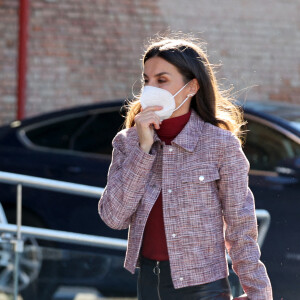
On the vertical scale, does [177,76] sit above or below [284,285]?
above

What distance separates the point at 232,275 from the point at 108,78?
19.1ft

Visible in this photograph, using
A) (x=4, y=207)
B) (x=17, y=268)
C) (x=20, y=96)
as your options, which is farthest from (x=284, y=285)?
(x=20, y=96)

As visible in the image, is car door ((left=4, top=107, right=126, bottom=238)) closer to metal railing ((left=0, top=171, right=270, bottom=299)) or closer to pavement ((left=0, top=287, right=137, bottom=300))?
pavement ((left=0, top=287, right=137, bottom=300))

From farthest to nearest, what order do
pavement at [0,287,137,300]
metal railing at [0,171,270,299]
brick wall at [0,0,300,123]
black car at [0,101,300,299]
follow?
brick wall at [0,0,300,123], black car at [0,101,300,299], pavement at [0,287,137,300], metal railing at [0,171,270,299]

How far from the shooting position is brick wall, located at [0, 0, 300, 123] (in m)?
8.97

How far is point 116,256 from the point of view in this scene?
15.1 ft

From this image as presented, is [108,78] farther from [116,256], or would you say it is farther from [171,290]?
[171,290]

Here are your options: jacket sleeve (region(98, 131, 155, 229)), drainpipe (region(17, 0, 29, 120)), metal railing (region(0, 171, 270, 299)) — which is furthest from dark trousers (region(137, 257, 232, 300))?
drainpipe (region(17, 0, 29, 120))

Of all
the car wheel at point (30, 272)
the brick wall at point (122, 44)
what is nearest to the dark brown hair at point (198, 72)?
the car wheel at point (30, 272)

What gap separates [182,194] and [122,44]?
6.81 metres

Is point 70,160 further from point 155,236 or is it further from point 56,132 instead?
point 155,236

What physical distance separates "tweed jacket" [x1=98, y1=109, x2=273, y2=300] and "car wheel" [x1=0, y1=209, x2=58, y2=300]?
74.6 inches

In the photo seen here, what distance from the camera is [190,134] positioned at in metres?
2.68

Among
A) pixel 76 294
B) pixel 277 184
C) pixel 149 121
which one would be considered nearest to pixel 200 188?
pixel 149 121
